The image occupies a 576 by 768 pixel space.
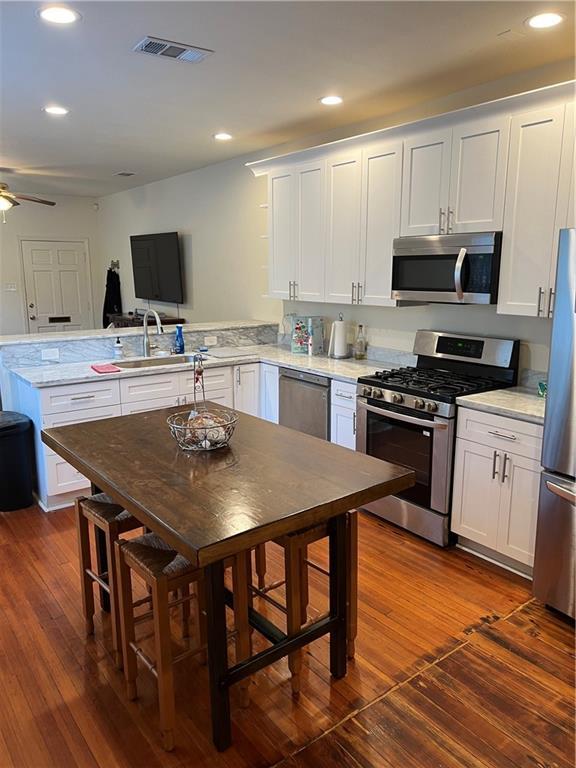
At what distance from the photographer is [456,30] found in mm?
2475

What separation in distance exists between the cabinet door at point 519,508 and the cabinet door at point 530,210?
790 mm

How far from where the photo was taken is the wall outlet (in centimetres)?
412

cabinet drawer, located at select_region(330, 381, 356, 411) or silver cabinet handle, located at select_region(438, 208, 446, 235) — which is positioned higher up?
silver cabinet handle, located at select_region(438, 208, 446, 235)

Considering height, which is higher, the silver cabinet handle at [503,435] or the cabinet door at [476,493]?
the silver cabinet handle at [503,435]

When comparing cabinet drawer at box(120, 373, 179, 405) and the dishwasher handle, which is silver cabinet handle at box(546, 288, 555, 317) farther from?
Result: cabinet drawer at box(120, 373, 179, 405)

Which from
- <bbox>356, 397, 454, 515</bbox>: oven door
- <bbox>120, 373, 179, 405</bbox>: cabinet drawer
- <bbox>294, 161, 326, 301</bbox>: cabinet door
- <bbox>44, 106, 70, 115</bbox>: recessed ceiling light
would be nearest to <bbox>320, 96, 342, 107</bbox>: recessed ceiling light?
<bbox>294, 161, 326, 301</bbox>: cabinet door

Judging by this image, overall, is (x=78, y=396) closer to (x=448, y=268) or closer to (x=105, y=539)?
(x=105, y=539)

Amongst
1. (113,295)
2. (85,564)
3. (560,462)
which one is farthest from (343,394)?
(113,295)

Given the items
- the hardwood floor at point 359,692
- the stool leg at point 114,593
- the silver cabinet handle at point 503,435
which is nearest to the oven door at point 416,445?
the silver cabinet handle at point 503,435

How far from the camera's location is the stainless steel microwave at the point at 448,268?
3039 millimetres

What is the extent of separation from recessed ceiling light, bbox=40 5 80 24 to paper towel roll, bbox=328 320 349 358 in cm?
261

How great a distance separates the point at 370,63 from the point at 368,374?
184cm

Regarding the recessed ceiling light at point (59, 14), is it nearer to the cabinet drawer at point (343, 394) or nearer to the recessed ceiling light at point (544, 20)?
the recessed ceiling light at point (544, 20)

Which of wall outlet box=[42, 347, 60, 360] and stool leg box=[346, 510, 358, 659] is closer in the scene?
stool leg box=[346, 510, 358, 659]
